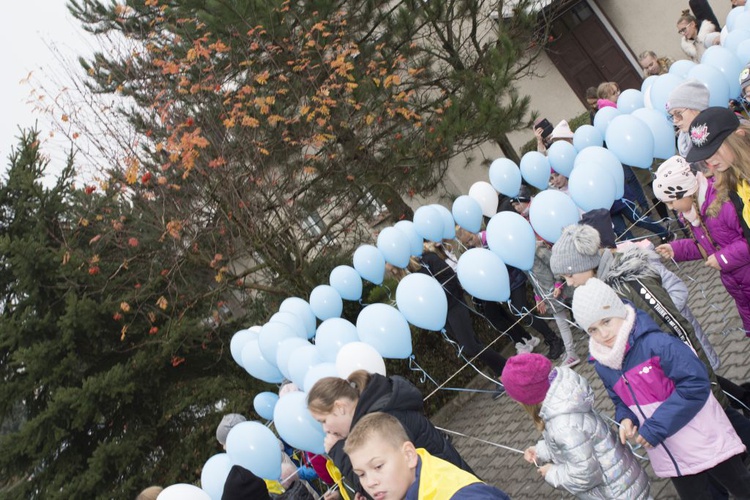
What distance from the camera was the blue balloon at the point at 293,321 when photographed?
231 inches

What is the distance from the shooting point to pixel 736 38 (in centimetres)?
577

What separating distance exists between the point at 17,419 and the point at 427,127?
6.47 m

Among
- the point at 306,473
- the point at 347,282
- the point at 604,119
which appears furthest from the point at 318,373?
the point at 604,119

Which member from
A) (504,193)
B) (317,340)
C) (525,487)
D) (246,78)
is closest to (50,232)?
(246,78)

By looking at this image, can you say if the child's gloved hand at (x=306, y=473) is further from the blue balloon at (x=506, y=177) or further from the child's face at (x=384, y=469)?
the blue balloon at (x=506, y=177)

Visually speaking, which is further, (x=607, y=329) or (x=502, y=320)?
(x=502, y=320)

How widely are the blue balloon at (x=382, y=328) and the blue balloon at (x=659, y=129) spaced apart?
9.11 ft

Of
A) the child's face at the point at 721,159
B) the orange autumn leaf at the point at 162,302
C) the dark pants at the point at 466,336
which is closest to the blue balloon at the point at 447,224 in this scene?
the dark pants at the point at 466,336

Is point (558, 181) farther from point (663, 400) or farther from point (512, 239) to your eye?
point (663, 400)

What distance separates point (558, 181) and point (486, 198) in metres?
0.78

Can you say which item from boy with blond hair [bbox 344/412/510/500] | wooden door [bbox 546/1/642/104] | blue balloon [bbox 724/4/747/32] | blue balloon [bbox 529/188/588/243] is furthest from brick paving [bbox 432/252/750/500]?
wooden door [bbox 546/1/642/104]

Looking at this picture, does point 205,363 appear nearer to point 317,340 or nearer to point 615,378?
point 317,340

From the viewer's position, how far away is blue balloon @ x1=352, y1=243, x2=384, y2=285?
6312mm

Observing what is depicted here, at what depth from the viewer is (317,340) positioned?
200 inches
